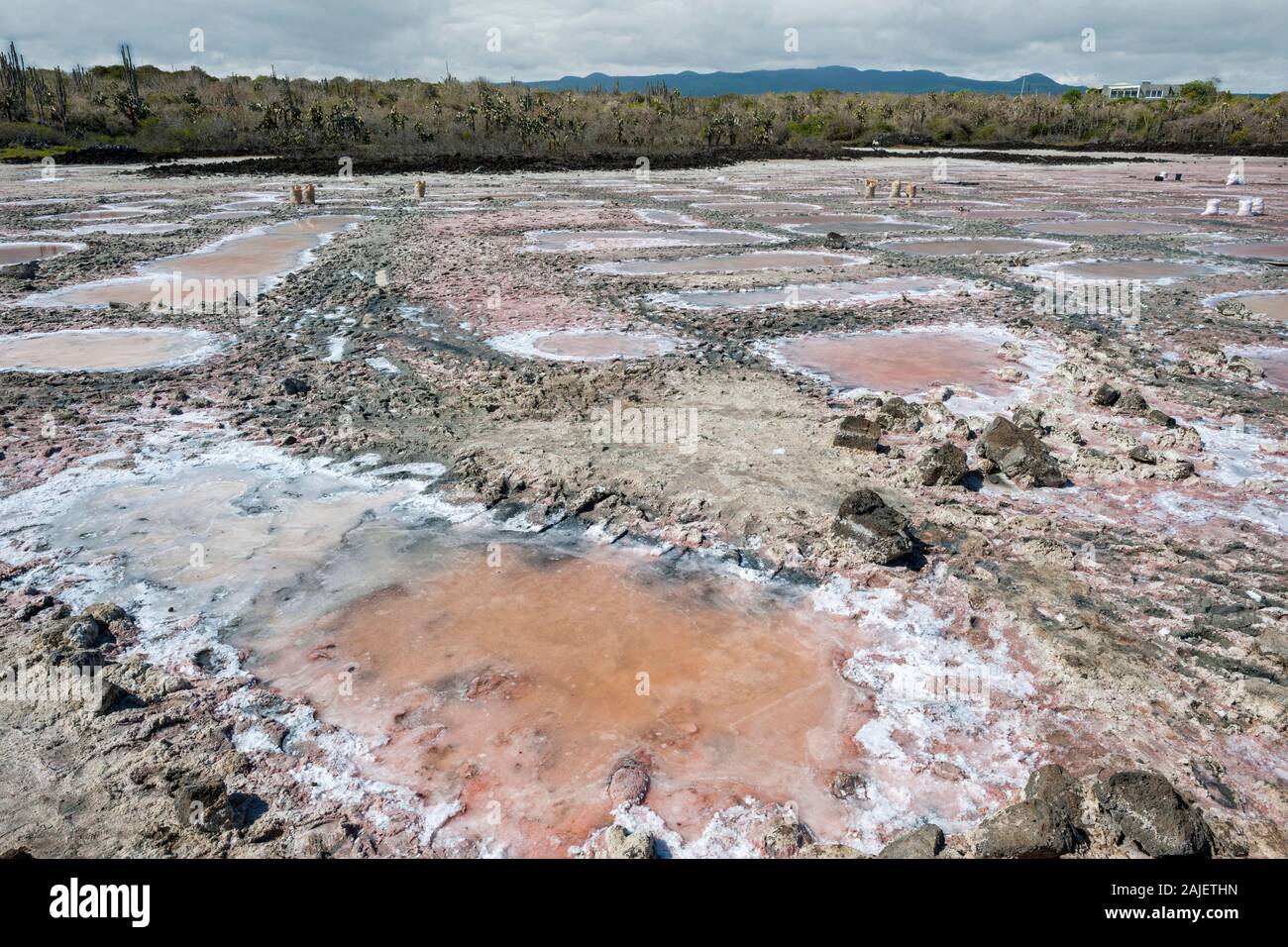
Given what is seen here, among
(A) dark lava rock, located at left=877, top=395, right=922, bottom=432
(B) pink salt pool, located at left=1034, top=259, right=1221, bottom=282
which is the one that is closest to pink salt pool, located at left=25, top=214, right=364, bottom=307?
(A) dark lava rock, located at left=877, top=395, right=922, bottom=432

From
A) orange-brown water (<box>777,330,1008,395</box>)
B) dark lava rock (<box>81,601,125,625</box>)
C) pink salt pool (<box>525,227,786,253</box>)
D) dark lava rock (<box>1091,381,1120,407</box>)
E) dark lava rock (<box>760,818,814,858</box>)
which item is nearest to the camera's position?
dark lava rock (<box>760,818,814,858</box>)

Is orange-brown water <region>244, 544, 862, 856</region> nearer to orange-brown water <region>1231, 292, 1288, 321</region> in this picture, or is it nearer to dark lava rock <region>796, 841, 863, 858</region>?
dark lava rock <region>796, 841, 863, 858</region>

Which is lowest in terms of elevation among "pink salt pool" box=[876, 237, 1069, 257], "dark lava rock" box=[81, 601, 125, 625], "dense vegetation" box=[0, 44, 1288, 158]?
"dark lava rock" box=[81, 601, 125, 625]

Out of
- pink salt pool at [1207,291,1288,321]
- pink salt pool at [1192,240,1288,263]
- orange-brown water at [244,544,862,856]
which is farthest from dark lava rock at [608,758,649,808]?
pink salt pool at [1192,240,1288,263]

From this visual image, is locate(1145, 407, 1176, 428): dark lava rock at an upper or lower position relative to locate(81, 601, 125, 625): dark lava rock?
upper

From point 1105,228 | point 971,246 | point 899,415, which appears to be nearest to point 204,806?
point 899,415

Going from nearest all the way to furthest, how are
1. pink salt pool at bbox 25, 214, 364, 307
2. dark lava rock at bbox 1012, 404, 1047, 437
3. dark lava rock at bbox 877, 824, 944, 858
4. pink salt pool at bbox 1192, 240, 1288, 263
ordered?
dark lava rock at bbox 877, 824, 944, 858 < dark lava rock at bbox 1012, 404, 1047, 437 < pink salt pool at bbox 25, 214, 364, 307 < pink salt pool at bbox 1192, 240, 1288, 263

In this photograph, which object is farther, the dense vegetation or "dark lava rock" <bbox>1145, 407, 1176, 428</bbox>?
the dense vegetation
